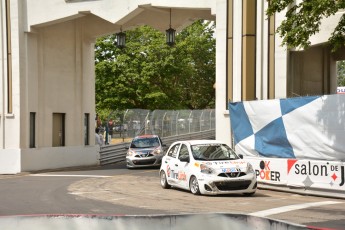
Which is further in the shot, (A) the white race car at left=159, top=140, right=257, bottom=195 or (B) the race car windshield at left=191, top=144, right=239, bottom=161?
(B) the race car windshield at left=191, top=144, right=239, bottom=161

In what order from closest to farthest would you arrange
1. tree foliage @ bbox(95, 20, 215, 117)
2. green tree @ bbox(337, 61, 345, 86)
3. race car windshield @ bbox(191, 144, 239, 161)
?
race car windshield @ bbox(191, 144, 239, 161) < tree foliage @ bbox(95, 20, 215, 117) < green tree @ bbox(337, 61, 345, 86)

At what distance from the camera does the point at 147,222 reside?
24.6 feet

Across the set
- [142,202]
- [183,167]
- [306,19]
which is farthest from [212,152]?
[306,19]

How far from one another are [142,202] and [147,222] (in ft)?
26.3

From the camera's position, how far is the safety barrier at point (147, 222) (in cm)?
726

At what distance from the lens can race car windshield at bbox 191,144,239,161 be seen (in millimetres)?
17359

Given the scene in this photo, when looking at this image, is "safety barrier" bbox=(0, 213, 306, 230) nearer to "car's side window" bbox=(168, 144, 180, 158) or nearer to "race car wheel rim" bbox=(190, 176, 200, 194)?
"race car wheel rim" bbox=(190, 176, 200, 194)

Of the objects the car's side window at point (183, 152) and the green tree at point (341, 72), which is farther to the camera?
the green tree at point (341, 72)

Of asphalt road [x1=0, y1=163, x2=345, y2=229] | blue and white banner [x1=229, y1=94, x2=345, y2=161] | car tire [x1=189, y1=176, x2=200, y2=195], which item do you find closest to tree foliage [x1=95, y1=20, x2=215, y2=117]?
asphalt road [x1=0, y1=163, x2=345, y2=229]

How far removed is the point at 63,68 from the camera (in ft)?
97.8

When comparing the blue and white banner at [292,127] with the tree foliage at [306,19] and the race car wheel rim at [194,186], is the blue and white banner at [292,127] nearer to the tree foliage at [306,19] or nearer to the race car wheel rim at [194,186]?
the tree foliage at [306,19]

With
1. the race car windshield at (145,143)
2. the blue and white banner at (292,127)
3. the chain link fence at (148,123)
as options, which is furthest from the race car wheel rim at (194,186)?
the chain link fence at (148,123)

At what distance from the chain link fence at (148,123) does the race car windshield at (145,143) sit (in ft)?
25.0

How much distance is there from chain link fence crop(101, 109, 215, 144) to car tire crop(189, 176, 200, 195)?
68.9 ft
